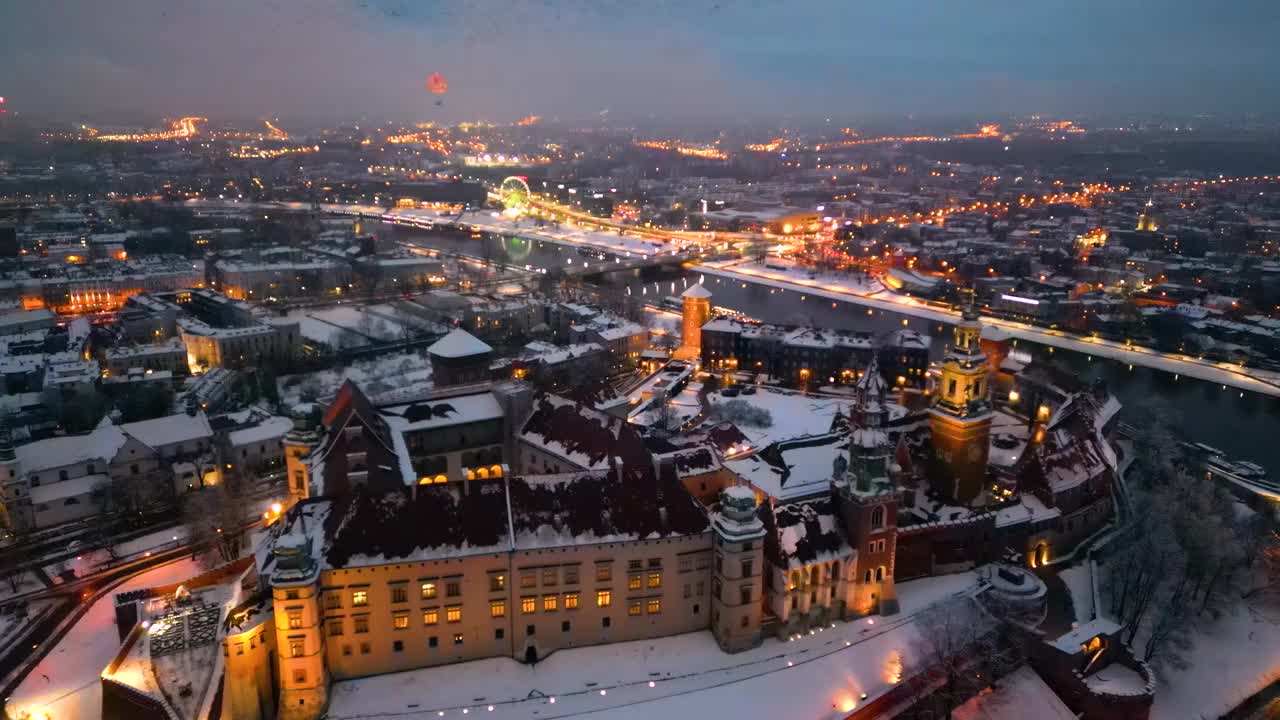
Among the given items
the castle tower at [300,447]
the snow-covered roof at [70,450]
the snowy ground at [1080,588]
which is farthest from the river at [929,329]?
the snow-covered roof at [70,450]

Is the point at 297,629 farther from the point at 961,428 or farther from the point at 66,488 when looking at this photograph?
the point at 961,428

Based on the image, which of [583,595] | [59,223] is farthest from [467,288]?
[583,595]

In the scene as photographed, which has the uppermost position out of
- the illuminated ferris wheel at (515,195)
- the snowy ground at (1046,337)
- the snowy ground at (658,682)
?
the illuminated ferris wheel at (515,195)

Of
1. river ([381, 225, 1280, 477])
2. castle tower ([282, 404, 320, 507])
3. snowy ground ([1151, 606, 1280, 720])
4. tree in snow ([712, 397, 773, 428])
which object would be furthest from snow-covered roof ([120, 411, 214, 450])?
river ([381, 225, 1280, 477])

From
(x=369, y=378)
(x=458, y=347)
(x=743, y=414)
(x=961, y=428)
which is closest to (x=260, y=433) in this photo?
(x=458, y=347)

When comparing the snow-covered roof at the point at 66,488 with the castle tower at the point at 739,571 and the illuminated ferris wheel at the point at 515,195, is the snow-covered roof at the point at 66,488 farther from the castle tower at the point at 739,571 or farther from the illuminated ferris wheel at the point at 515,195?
the illuminated ferris wheel at the point at 515,195
